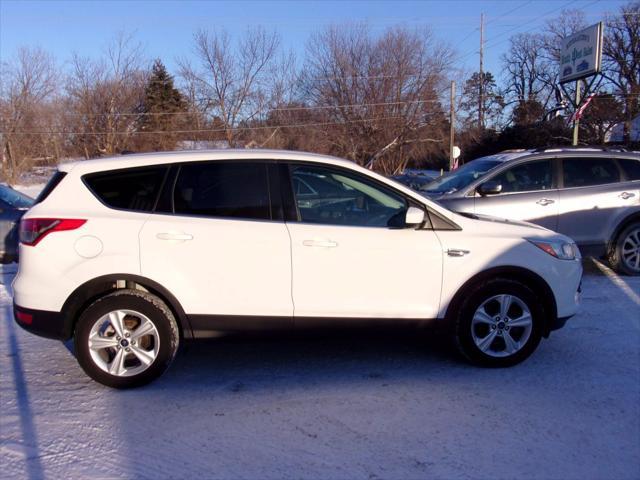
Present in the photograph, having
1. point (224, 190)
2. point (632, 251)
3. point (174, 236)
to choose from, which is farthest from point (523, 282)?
point (632, 251)

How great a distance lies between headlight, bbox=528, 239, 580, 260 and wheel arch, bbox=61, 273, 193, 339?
2886 millimetres

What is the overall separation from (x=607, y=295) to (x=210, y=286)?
16.9 ft

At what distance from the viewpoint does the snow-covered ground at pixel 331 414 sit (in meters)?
3.09

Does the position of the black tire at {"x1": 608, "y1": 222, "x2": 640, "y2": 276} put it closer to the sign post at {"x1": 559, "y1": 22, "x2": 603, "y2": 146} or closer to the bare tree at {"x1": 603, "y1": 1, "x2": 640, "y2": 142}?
the sign post at {"x1": 559, "y1": 22, "x2": 603, "y2": 146}

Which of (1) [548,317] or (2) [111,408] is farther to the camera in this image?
(1) [548,317]

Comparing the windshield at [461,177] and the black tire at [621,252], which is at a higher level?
the windshield at [461,177]

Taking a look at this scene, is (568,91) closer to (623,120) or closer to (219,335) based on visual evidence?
(623,120)

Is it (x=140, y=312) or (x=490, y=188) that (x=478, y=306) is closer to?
(x=140, y=312)

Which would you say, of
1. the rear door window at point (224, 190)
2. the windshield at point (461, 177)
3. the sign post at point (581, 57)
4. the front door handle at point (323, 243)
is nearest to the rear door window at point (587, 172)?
the windshield at point (461, 177)

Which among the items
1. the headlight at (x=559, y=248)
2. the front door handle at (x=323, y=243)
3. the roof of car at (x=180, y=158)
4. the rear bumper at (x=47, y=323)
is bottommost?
the rear bumper at (x=47, y=323)

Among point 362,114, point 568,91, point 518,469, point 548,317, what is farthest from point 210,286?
point 568,91

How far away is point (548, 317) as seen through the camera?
4465mm

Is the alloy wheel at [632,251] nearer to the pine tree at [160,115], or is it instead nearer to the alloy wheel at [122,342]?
the alloy wheel at [122,342]

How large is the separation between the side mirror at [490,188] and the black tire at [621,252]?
185cm
